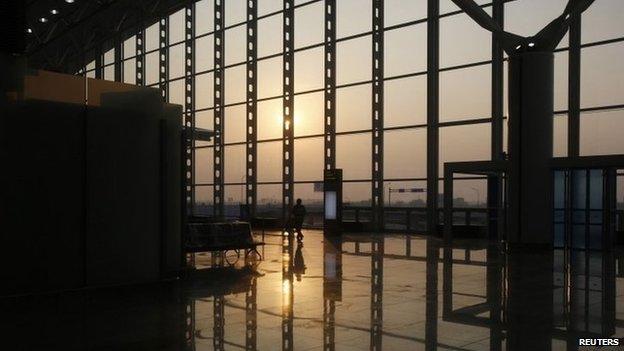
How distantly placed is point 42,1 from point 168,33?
23.0 ft

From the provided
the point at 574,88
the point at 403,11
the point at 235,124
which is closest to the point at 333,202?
the point at 403,11

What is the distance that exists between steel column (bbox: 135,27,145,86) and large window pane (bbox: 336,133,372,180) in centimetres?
1611

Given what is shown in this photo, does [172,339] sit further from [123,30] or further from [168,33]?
[123,30]

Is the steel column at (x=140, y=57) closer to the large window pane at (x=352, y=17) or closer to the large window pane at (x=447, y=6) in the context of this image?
the large window pane at (x=352, y=17)

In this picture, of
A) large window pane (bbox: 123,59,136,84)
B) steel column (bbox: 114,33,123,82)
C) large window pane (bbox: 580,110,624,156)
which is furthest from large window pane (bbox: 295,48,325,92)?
steel column (bbox: 114,33,123,82)

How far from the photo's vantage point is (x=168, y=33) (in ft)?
109

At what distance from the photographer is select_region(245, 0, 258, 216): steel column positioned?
28281mm

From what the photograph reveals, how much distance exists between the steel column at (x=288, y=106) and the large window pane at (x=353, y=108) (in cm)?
275

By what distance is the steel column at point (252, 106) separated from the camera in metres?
28.3

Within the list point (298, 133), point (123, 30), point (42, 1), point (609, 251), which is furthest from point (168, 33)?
point (609, 251)

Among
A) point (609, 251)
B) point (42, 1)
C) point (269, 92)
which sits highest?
point (42, 1)

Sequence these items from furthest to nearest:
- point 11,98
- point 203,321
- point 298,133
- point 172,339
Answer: point 298,133
point 11,98
point 203,321
point 172,339

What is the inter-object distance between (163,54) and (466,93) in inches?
761

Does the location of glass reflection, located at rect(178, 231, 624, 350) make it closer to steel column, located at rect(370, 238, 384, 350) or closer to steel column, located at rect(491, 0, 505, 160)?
steel column, located at rect(370, 238, 384, 350)
